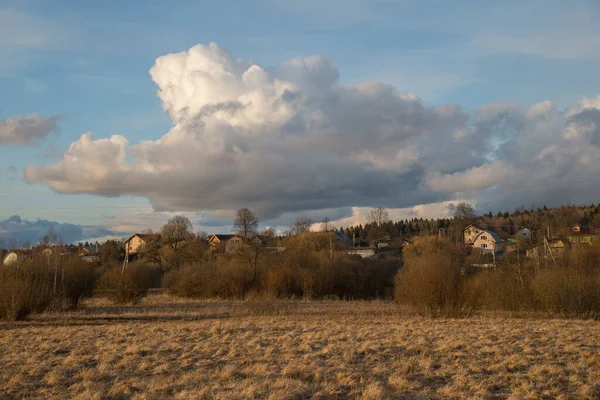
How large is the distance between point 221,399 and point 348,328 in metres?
11.4

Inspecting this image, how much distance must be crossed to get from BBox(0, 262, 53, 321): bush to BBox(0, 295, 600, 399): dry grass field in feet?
12.4

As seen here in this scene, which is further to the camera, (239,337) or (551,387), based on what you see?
(239,337)

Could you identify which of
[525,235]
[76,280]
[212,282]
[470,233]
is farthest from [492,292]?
[470,233]

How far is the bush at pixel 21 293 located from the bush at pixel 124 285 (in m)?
9.51

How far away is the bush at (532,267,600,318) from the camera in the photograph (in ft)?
84.6

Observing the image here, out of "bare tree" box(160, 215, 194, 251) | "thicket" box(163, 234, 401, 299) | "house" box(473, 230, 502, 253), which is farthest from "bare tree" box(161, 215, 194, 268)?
"house" box(473, 230, 502, 253)

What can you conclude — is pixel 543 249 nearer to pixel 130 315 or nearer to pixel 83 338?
pixel 130 315

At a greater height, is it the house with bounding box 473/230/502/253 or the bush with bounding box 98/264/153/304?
the house with bounding box 473/230/502/253

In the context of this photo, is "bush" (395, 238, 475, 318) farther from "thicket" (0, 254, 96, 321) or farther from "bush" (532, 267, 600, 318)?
"thicket" (0, 254, 96, 321)

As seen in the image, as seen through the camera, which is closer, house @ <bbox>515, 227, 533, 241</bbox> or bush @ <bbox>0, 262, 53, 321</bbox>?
bush @ <bbox>0, 262, 53, 321</bbox>

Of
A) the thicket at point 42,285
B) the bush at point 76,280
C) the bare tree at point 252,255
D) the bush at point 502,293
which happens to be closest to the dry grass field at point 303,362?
the thicket at point 42,285

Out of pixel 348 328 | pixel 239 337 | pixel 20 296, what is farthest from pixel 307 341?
pixel 20 296

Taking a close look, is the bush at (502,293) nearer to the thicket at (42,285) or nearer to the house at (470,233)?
the thicket at (42,285)

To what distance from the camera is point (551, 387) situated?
10578mm
